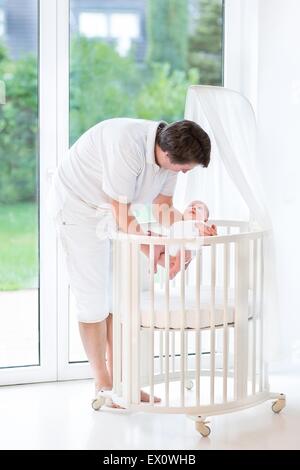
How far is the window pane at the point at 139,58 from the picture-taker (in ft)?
11.4

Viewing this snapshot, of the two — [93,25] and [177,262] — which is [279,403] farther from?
[93,25]

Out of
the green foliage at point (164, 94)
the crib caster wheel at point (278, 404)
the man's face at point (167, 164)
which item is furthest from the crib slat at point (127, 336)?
the green foliage at point (164, 94)

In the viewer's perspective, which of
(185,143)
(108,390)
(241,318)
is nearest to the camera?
(185,143)

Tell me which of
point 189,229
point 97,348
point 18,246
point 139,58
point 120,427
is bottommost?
point 120,427

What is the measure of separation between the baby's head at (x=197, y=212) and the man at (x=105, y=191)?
0.14ft

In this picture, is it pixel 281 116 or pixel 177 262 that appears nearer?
pixel 177 262

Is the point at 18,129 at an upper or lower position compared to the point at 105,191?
upper

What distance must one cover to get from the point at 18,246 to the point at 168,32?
1.20m

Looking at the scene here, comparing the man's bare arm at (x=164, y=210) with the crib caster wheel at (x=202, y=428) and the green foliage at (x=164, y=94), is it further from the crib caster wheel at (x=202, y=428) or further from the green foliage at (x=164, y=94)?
the crib caster wheel at (x=202, y=428)

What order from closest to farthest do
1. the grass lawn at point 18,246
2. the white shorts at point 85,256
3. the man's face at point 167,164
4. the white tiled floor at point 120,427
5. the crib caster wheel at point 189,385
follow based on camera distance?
1. the white tiled floor at point 120,427
2. the man's face at point 167,164
3. the white shorts at point 85,256
4. the crib caster wheel at point 189,385
5. the grass lawn at point 18,246

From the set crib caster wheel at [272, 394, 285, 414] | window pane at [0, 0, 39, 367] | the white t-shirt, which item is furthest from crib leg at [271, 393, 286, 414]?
window pane at [0, 0, 39, 367]

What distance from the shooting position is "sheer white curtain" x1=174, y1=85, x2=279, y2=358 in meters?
3.01

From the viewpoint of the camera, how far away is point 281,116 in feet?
11.4

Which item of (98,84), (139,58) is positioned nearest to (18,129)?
(98,84)
